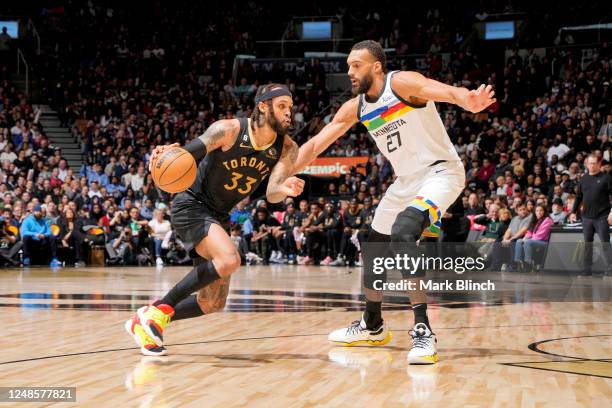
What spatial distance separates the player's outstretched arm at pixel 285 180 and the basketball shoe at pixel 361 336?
111 cm

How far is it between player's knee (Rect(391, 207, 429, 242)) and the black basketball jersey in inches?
39.9

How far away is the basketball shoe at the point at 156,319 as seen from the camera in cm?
546

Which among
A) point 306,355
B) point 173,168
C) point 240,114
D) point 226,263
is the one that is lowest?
point 306,355

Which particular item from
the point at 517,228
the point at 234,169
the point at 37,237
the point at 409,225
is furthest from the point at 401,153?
the point at 37,237

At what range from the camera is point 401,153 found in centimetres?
599

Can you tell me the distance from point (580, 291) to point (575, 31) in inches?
559

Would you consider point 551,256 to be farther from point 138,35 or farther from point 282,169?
point 138,35

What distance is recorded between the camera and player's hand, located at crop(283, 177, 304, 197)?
5.57 meters

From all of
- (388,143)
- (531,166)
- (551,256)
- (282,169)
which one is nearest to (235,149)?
(282,169)

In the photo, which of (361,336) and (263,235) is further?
(263,235)

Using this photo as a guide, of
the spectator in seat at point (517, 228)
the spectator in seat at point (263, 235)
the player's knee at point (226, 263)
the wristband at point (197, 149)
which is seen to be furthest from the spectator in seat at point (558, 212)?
the wristband at point (197, 149)

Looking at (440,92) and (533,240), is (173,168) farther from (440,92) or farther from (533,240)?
(533,240)

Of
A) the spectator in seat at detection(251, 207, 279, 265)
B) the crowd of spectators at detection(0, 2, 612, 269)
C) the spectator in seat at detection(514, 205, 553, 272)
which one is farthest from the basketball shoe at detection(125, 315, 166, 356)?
the spectator in seat at detection(251, 207, 279, 265)

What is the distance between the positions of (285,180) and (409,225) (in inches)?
35.5
